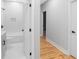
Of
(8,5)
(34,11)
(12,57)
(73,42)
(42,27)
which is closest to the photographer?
(34,11)

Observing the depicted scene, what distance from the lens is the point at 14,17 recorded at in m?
8.16

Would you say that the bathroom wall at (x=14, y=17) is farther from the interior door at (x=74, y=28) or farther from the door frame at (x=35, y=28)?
the door frame at (x=35, y=28)

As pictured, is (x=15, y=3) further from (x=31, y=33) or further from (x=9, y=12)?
(x=31, y=33)

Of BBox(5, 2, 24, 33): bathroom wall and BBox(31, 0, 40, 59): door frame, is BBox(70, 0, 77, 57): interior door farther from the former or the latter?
BBox(5, 2, 24, 33): bathroom wall

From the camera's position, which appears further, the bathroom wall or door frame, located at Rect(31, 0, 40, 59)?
the bathroom wall

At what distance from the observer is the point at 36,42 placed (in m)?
3.49

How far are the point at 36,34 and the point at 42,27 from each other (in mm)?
6731

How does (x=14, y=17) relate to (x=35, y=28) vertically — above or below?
above

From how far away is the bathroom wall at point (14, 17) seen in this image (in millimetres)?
8062

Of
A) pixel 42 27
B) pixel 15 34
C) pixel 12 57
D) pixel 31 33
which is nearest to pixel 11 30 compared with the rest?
pixel 15 34

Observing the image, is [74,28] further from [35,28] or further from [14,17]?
[14,17]

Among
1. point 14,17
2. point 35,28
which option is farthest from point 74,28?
point 14,17

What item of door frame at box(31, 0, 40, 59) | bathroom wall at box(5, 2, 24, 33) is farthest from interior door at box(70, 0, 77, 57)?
bathroom wall at box(5, 2, 24, 33)

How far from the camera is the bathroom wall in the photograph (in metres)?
8.06
